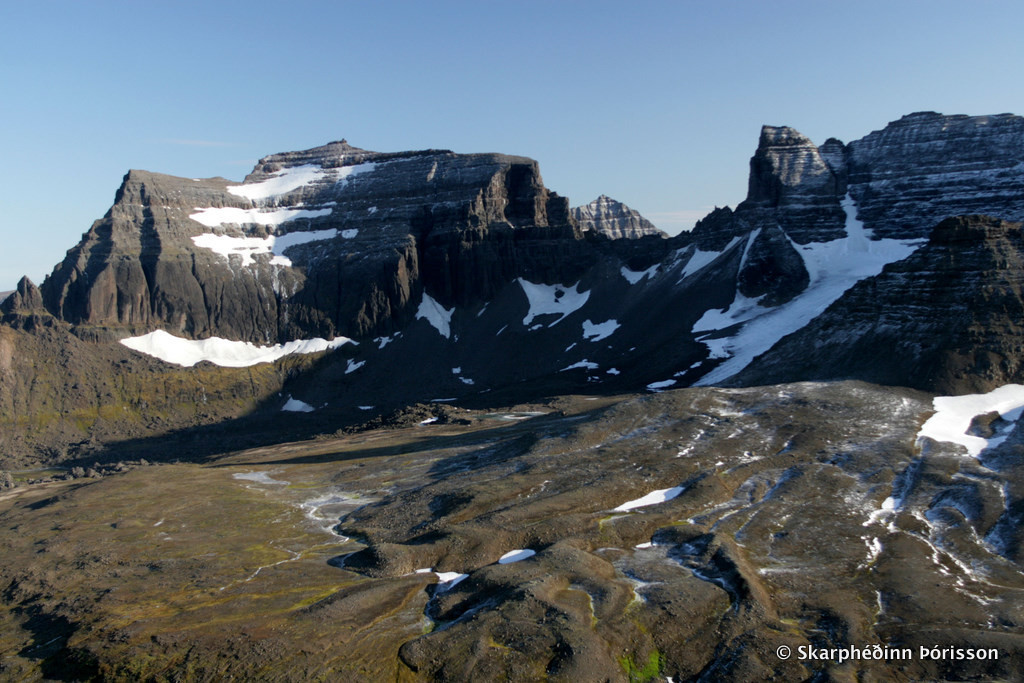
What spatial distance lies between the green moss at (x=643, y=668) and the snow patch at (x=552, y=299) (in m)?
102

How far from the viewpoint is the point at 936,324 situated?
226 feet

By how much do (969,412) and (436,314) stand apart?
Answer: 96.8 meters

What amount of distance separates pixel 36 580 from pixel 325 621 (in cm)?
1811

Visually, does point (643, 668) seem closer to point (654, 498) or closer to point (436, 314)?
point (654, 498)

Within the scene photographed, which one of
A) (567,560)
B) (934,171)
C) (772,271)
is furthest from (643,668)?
(934,171)

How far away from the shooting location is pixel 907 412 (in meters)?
A: 58.8

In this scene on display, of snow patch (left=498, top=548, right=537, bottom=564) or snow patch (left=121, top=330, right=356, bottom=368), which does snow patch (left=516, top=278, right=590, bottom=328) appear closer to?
snow patch (left=121, top=330, right=356, bottom=368)

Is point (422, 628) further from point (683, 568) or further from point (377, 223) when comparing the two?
point (377, 223)

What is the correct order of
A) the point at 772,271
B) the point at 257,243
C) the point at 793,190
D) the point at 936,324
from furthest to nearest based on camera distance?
1. the point at 257,243
2. the point at 793,190
3. the point at 772,271
4. the point at 936,324

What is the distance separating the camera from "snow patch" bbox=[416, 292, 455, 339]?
452ft

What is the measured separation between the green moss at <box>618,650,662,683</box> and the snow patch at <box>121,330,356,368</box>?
11202 centimetres

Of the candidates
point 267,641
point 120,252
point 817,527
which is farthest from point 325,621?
point 120,252

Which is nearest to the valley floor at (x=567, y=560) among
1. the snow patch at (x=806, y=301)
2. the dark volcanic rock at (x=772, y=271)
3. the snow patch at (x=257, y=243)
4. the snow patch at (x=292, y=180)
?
the snow patch at (x=806, y=301)

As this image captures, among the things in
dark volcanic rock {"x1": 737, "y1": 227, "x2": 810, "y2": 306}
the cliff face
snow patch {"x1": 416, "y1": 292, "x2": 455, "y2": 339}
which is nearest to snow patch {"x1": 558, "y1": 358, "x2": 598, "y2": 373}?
dark volcanic rock {"x1": 737, "y1": 227, "x2": 810, "y2": 306}
